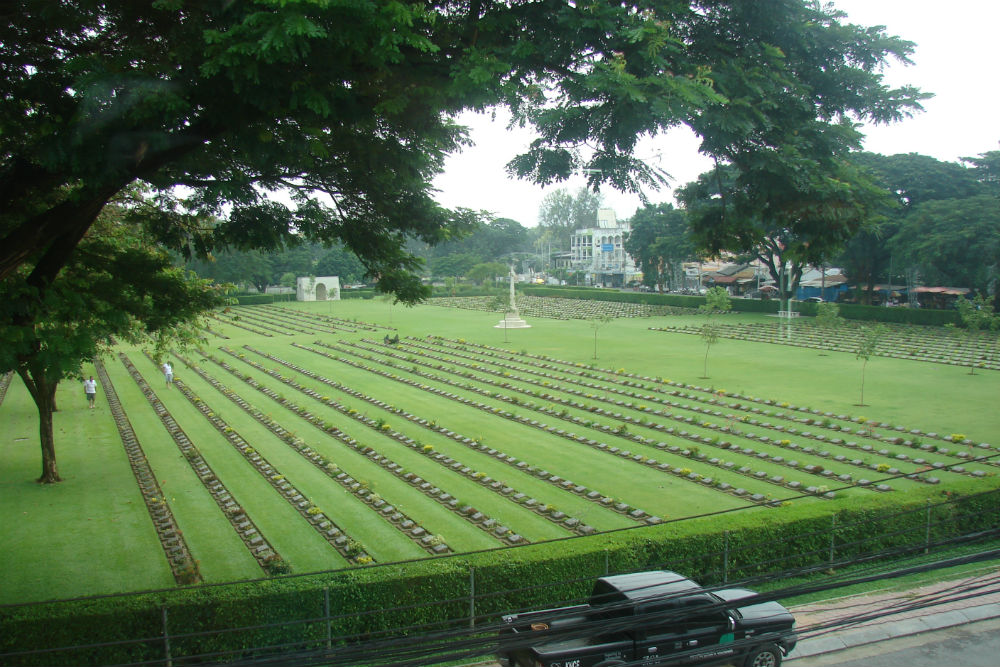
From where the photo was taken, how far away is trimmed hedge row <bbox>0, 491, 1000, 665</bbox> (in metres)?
7.57

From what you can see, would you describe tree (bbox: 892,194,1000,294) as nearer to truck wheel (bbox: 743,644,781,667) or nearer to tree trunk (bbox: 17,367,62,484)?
truck wheel (bbox: 743,644,781,667)

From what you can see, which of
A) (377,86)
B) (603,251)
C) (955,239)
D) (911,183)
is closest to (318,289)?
(603,251)

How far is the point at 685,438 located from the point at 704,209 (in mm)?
10621

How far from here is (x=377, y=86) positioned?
7.25 meters

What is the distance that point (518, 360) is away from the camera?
32.8 m

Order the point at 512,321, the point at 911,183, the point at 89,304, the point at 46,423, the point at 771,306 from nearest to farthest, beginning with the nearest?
the point at 89,304, the point at 46,423, the point at 911,183, the point at 512,321, the point at 771,306

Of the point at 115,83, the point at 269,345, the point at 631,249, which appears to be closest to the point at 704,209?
the point at 115,83

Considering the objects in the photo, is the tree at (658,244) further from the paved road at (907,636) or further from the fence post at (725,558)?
the paved road at (907,636)

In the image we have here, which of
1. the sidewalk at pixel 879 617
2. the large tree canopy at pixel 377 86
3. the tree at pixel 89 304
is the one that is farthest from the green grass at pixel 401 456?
the large tree canopy at pixel 377 86

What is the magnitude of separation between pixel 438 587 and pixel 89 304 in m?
5.80

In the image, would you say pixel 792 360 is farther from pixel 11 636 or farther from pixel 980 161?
pixel 11 636

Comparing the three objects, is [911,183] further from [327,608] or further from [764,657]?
[327,608]

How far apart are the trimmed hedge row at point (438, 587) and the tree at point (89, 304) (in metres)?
2.74

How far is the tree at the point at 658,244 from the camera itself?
198 ft
